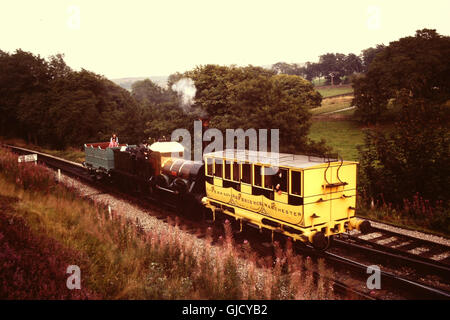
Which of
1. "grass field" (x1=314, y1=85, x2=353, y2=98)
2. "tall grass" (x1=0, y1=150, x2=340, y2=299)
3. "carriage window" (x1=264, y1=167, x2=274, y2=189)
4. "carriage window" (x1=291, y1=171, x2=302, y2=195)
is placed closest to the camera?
"tall grass" (x1=0, y1=150, x2=340, y2=299)

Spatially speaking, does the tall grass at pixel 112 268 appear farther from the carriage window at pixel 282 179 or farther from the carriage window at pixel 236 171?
the carriage window at pixel 236 171

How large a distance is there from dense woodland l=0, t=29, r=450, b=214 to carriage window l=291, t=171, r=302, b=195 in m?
6.83

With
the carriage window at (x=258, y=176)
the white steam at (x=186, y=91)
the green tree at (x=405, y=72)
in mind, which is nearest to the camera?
the carriage window at (x=258, y=176)

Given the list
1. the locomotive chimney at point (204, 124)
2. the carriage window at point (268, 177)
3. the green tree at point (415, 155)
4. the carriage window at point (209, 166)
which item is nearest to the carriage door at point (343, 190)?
the carriage window at point (268, 177)

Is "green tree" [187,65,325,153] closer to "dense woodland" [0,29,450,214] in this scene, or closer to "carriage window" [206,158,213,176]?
"dense woodland" [0,29,450,214]

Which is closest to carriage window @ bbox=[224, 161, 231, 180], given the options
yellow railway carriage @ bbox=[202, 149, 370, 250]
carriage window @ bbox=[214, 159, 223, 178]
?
yellow railway carriage @ bbox=[202, 149, 370, 250]

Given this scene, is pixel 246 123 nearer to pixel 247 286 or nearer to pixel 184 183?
pixel 184 183

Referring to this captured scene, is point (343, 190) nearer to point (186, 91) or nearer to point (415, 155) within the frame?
point (415, 155)

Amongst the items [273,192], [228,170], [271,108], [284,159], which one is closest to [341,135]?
[271,108]

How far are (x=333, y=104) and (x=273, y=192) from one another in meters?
61.0

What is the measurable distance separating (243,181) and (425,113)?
7.94 m

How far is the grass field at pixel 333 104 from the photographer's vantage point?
60.4 metres

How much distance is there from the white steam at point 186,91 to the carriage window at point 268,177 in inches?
695

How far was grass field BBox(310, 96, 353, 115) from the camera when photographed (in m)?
60.4
